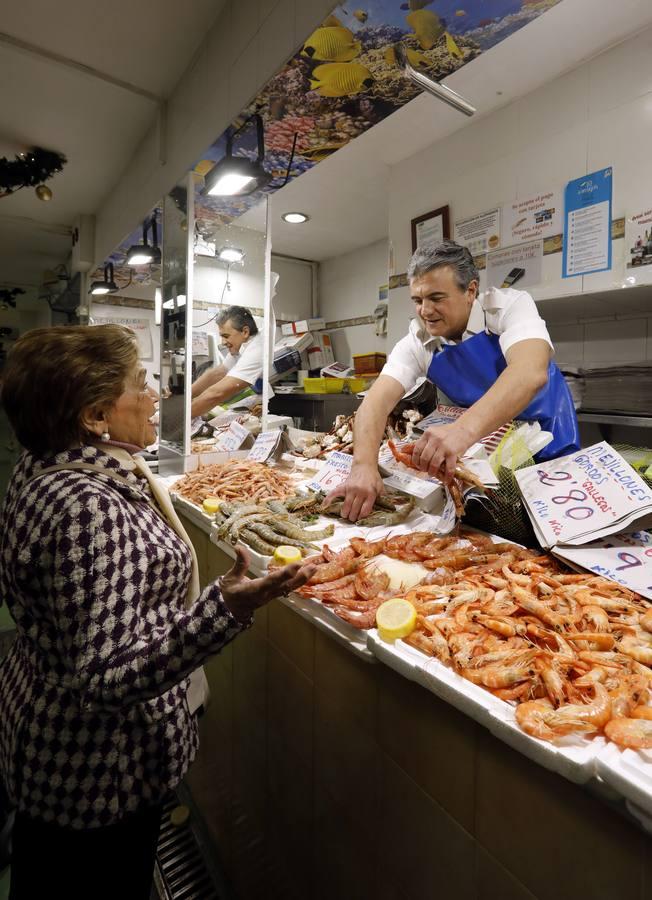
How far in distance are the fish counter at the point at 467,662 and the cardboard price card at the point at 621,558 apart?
0.12 ft

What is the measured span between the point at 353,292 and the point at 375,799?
20.5 feet

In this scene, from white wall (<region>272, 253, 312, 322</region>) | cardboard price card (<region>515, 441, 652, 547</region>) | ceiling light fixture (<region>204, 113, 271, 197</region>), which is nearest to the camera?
cardboard price card (<region>515, 441, 652, 547</region>)

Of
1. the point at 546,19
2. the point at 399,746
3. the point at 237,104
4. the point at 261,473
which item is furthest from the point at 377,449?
the point at 546,19

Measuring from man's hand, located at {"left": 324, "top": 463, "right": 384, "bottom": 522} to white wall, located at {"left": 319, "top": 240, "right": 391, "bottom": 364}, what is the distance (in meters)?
4.38

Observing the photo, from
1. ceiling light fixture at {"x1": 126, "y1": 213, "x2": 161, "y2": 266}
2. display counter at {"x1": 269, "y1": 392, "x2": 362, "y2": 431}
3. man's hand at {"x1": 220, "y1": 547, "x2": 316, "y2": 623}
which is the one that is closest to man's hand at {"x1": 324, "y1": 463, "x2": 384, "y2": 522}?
man's hand at {"x1": 220, "y1": 547, "x2": 316, "y2": 623}

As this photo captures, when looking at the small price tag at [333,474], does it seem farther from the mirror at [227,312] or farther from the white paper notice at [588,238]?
the white paper notice at [588,238]

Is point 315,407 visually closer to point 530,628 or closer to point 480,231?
point 480,231

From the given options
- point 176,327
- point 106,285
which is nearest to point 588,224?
point 176,327

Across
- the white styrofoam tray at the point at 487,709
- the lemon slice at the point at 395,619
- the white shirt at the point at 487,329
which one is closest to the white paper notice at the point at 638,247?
the white shirt at the point at 487,329

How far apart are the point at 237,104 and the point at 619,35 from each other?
2.28m

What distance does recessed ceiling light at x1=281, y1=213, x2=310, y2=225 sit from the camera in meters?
5.55

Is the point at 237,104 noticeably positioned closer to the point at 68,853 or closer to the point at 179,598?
the point at 179,598

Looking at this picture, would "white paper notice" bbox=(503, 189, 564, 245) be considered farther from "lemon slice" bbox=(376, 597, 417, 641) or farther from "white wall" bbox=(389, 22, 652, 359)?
"lemon slice" bbox=(376, 597, 417, 641)

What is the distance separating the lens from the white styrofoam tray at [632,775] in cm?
61
